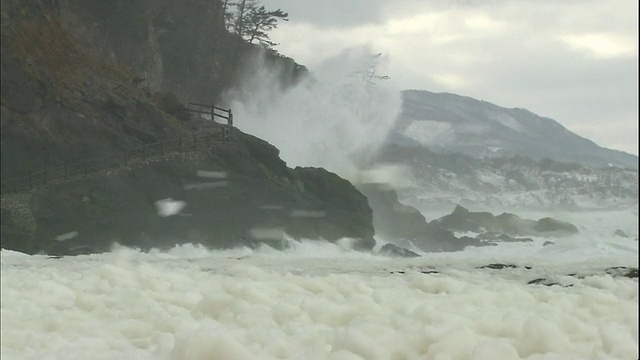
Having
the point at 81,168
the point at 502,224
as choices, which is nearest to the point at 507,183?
the point at 502,224

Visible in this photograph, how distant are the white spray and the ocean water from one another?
4.52 ft

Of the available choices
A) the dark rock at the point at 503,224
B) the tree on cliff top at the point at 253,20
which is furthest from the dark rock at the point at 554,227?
the tree on cliff top at the point at 253,20

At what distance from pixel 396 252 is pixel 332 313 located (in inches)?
178

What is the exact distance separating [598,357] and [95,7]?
1130 cm

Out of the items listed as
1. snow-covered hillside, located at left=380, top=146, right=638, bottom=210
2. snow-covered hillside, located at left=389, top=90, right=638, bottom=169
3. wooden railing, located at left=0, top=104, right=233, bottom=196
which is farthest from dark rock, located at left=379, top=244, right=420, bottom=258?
wooden railing, located at left=0, top=104, right=233, bottom=196

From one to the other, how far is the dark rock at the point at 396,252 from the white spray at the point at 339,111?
917 mm

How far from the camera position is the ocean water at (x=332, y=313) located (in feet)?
6.02

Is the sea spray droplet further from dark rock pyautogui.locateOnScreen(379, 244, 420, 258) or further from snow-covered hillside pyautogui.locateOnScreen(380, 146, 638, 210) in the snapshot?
snow-covered hillside pyautogui.locateOnScreen(380, 146, 638, 210)

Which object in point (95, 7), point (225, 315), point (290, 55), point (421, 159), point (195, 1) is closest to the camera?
point (225, 315)

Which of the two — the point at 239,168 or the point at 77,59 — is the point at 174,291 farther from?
the point at 77,59

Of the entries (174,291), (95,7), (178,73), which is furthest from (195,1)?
(174,291)

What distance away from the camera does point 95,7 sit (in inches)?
449

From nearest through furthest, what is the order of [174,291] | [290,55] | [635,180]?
[174,291]
[635,180]
[290,55]

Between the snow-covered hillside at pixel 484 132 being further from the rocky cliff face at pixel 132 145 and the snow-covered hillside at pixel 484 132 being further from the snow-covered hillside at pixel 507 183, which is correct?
the rocky cliff face at pixel 132 145
